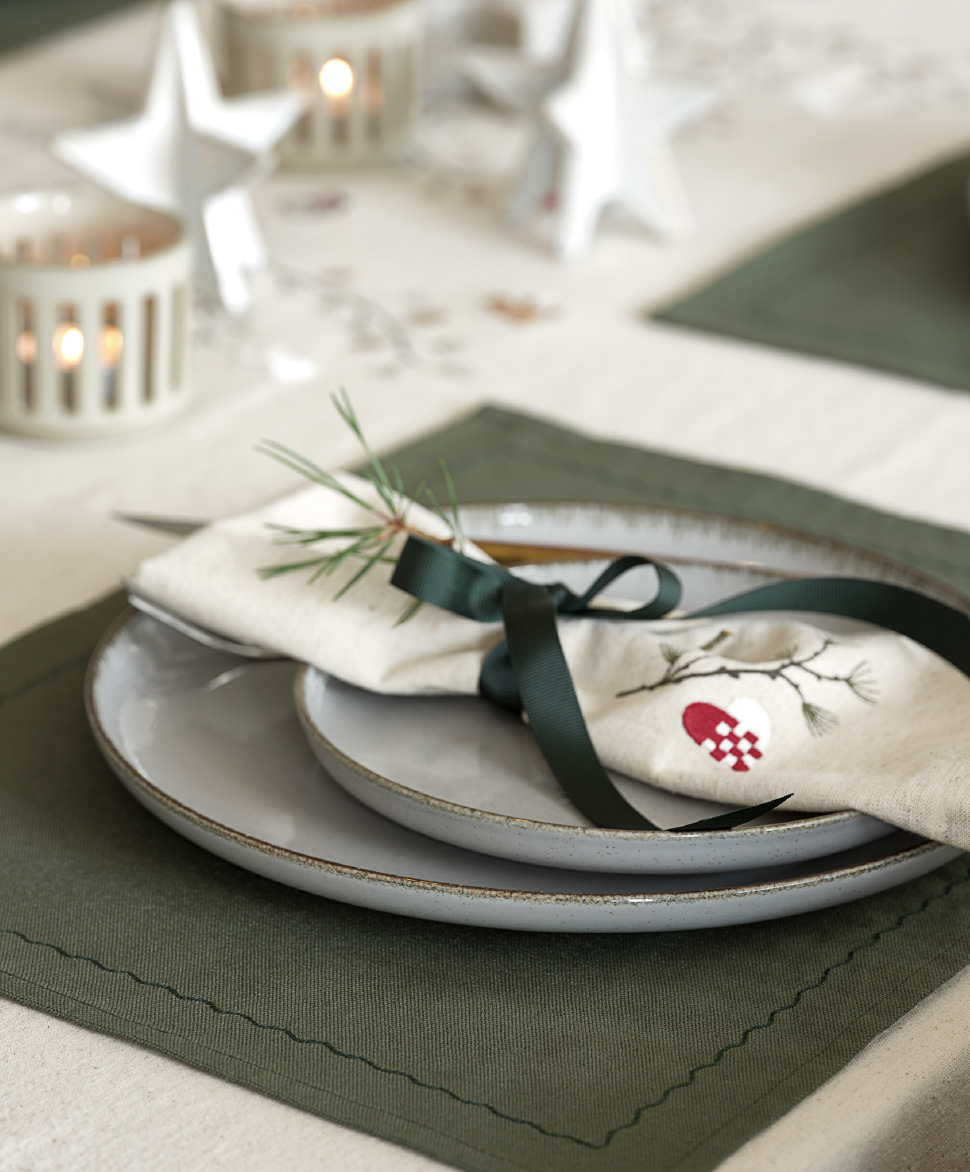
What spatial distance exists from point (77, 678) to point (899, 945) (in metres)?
0.32

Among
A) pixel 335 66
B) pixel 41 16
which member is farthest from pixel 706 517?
pixel 41 16

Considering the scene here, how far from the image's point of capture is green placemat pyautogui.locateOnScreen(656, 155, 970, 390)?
0.94 meters

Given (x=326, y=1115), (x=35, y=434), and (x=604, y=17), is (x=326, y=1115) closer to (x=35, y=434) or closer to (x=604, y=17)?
(x=35, y=434)

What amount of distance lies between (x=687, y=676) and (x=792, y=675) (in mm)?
33

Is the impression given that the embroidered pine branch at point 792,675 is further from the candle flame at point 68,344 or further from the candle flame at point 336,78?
the candle flame at point 336,78

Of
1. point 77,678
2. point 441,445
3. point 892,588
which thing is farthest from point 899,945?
point 441,445

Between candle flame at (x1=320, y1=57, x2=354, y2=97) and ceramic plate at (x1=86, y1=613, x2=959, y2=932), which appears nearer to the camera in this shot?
ceramic plate at (x1=86, y1=613, x2=959, y2=932)

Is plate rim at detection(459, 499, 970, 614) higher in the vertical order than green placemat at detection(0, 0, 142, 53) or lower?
higher

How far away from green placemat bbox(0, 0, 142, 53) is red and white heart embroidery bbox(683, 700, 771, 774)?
3.97 ft

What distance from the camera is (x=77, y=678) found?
1.96 ft

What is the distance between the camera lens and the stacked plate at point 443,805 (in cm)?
42

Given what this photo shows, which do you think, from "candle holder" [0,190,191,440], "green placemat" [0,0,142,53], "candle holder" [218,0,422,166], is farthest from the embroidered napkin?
"green placemat" [0,0,142,53]

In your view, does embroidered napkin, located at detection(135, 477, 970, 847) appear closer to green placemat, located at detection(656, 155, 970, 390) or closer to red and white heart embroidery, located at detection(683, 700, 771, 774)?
red and white heart embroidery, located at detection(683, 700, 771, 774)

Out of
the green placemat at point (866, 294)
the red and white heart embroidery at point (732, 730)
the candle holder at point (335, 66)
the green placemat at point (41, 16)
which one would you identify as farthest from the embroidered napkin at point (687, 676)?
the green placemat at point (41, 16)
